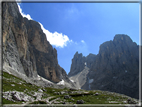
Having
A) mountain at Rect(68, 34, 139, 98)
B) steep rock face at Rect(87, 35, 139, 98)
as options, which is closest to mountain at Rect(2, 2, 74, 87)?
mountain at Rect(68, 34, 139, 98)

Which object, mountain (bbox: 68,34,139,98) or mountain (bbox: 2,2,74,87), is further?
mountain (bbox: 68,34,139,98)

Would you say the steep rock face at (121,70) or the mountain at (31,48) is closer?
the mountain at (31,48)

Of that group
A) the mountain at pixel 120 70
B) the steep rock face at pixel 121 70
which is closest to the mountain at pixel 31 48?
the mountain at pixel 120 70

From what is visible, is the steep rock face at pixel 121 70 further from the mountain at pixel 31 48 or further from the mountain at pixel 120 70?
the mountain at pixel 31 48

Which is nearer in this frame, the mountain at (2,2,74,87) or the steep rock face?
the mountain at (2,2,74,87)

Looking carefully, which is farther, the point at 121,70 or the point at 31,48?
the point at 121,70

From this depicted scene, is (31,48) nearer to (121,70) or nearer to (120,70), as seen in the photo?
(120,70)

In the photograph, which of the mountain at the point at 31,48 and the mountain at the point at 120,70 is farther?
the mountain at the point at 120,70

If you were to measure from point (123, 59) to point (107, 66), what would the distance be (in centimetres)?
2862

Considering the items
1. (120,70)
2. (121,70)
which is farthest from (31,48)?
(121,70)

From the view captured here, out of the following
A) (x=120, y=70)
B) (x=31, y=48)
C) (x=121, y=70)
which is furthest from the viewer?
(x=120, y=70)

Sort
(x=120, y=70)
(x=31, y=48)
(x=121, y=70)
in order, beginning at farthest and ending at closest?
(x=120, y=70) < (x=121, y=70) < (x=31, y=48)

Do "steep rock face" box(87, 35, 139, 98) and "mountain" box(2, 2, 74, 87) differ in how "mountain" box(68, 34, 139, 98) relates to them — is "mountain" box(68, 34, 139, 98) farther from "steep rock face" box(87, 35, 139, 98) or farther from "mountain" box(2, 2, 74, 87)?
"mountain" box(2, 2, 74, 87)

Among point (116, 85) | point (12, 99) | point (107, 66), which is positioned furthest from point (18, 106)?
point (107, 66)
